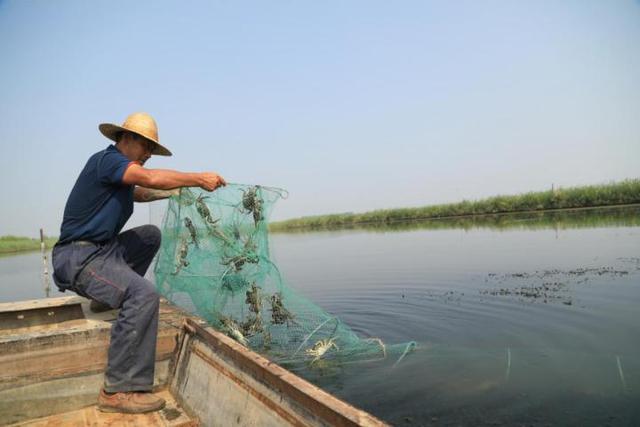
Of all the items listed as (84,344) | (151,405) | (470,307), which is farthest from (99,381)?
(470,307)

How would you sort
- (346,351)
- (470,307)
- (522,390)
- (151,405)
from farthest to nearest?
(470,307) → (346,351) → (522,390) → (151,405)

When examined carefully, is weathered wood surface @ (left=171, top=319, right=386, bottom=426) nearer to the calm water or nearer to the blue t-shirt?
the blue t-shirt

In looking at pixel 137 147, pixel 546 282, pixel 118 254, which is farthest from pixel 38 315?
pixel 546 282

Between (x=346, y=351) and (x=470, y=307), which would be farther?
(x=470, y=307)

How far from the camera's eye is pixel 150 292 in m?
3.16

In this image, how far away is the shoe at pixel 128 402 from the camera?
120 inches

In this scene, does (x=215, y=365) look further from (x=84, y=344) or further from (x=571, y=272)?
(x=571, y=272)

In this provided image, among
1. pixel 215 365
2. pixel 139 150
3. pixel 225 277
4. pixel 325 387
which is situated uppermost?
pixel 139 150

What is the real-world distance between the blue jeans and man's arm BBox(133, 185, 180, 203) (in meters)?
0.89

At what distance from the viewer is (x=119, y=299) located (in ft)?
10.5

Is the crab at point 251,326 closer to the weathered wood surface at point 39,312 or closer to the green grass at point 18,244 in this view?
the weathered wood surface at point 39,312

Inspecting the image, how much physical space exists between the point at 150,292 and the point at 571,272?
8.93 m

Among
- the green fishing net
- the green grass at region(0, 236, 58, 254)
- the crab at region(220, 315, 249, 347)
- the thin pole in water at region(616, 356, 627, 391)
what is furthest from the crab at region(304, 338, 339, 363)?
the green grass at region(0, 236, 58, 254)

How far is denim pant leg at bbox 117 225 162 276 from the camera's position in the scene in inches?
153
